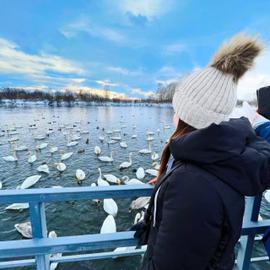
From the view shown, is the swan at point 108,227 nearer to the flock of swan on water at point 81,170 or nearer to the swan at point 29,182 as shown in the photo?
the flock of swan on water at point 81,170

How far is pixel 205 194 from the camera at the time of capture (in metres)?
0.79

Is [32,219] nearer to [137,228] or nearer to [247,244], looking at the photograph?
[137,228]

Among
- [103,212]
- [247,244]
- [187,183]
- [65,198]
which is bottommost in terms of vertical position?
[103,212]

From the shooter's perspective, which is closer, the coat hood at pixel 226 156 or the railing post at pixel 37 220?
the coat hood at pixel 226 156

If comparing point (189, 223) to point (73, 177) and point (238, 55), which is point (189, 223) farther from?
point (73, 177)

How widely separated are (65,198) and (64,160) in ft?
36.4

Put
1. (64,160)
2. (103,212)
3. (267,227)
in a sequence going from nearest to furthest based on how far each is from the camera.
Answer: (267,227) < (103,212) < (64,160)

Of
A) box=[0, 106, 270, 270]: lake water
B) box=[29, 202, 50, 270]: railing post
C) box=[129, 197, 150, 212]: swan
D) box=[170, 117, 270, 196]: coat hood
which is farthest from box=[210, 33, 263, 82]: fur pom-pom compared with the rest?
box=[129, 197, 150, 212]: swan

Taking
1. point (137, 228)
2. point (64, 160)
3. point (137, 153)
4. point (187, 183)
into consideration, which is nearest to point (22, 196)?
point (137, 228)

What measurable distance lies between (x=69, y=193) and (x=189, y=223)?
2.61 feet

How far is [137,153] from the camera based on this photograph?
44.9ft

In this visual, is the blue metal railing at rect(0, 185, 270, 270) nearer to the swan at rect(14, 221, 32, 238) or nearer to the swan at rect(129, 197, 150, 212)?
the swan at rect(14, 221, 32, 238)

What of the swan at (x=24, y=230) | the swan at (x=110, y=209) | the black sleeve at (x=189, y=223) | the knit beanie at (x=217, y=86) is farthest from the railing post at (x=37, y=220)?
the swan at (x=110, y=209)

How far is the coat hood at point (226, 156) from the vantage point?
2.76 feet
